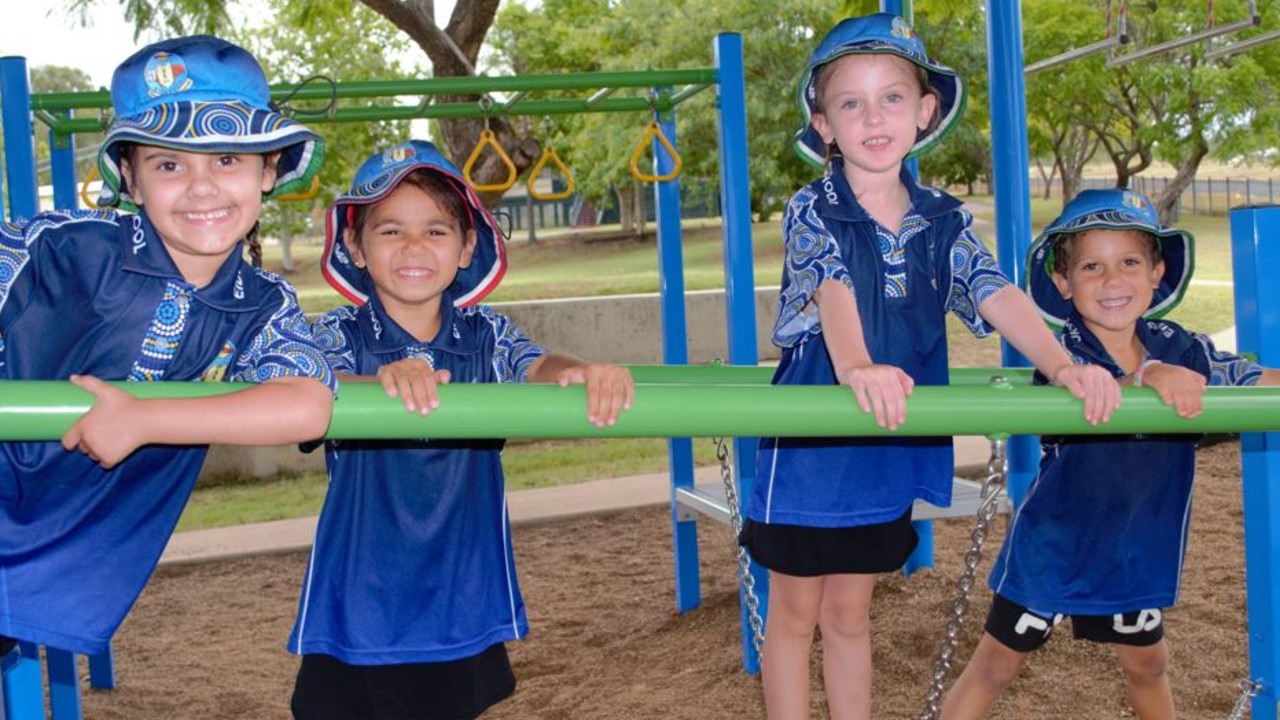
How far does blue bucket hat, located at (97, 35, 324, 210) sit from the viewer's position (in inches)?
74.7

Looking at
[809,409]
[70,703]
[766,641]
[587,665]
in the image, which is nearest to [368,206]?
[809,409]

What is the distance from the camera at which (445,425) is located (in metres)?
1.73

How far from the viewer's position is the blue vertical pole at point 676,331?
459cm

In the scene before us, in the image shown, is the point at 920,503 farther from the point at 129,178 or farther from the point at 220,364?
the point at 129,178

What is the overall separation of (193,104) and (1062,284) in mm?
1728

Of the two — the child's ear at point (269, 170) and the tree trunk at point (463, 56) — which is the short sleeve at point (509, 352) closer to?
the child's ear at point (269, 170)

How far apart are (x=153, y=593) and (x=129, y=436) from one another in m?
4.11

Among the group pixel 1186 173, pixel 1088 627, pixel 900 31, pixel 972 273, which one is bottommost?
pixel 1088 627

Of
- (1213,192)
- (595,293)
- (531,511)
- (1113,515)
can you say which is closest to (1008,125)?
(1113,515)

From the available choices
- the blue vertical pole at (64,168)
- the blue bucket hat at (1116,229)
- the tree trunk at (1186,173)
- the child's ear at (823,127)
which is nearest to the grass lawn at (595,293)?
the tree trunk at (1186,173)

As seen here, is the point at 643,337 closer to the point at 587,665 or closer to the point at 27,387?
the point at 587,665

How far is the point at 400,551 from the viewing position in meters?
2.16

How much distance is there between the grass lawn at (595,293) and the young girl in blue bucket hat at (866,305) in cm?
523

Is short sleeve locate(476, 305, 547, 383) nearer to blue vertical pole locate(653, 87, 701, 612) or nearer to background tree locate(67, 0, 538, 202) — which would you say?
blue vertical pole locate(653, 87, 701, 612)
